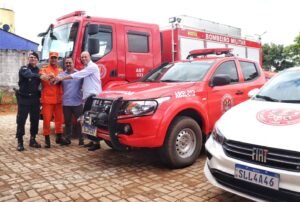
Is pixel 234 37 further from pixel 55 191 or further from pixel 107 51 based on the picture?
pixel 55 191

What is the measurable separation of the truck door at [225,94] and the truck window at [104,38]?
2.57 m

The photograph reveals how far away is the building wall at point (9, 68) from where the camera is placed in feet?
45.8

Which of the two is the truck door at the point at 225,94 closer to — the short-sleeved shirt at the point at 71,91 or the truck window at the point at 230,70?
the truck window at the point at 230,70

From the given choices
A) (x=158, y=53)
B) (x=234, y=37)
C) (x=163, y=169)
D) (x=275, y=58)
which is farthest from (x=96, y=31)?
(x=275, y=58)

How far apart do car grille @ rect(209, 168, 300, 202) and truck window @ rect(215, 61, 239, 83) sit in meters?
2.46

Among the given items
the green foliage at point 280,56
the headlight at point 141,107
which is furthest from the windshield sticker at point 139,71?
the green foliage at point 280,56

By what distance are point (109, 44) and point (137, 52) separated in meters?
0.73

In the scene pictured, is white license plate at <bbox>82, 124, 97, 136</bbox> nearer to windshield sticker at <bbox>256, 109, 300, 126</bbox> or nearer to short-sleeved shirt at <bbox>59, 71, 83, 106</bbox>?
short-sleeved shirt at <bbox>59, 71, 83, 106</bbox>

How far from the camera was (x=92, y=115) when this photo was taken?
15.4 feet

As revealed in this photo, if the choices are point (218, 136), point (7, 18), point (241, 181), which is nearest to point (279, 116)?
point (218, 136)

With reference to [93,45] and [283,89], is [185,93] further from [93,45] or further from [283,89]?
[93,45]

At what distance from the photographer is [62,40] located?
6902 millimetres

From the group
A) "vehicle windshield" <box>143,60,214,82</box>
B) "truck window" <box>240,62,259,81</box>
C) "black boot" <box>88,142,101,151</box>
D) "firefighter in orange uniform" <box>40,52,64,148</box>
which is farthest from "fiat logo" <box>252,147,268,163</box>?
"firefighter in orange uniform" <box>40,52,64,148</box>

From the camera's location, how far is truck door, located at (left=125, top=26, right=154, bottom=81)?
702cm
